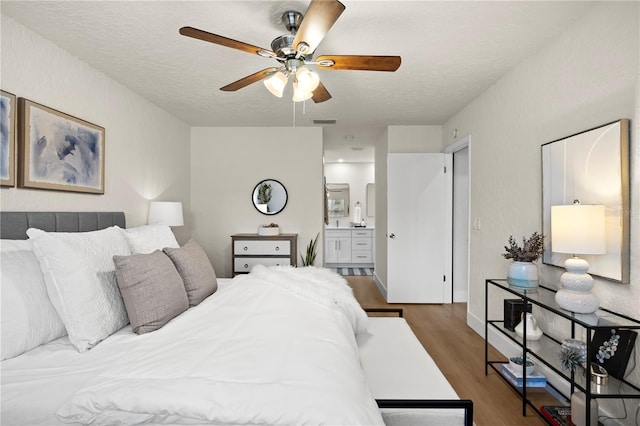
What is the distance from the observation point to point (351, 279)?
20.1ft

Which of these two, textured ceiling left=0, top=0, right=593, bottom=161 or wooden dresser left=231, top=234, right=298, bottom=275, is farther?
wooden dresser left=231, top=234, right=298, bottom=275

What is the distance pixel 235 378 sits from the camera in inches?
41.1

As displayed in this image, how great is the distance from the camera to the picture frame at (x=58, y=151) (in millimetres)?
2082

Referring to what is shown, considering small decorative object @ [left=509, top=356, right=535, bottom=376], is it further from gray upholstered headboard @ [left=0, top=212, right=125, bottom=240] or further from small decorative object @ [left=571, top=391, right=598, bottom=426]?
gray upholstered headboard @ [left=0, top=212, right=125, bottom=240]

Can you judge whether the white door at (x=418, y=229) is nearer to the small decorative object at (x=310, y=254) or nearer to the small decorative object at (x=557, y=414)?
the small decorative object at (x=310, y=254)

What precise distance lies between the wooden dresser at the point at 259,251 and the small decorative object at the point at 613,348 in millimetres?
3194

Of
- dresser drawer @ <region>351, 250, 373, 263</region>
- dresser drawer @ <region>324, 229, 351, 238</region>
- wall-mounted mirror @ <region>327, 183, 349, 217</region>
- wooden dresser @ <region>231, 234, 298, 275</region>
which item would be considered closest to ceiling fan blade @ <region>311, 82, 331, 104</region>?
wooden dresser @ <region>231, 234, 298, 275</region>

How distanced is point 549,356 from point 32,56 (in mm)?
3943

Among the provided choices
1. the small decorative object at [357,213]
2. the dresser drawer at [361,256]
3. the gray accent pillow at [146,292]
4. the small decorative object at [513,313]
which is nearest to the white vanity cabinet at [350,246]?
the dresser drawer at [361,256]

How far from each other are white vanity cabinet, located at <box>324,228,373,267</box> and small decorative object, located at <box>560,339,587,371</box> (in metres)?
5.27

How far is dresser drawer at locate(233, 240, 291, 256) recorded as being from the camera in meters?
4.30

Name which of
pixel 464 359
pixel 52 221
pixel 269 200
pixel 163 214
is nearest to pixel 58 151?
pixel 52 221

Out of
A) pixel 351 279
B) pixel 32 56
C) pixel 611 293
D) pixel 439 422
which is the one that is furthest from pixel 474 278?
pixel 32 56

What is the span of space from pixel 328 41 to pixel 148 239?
6.24ft
